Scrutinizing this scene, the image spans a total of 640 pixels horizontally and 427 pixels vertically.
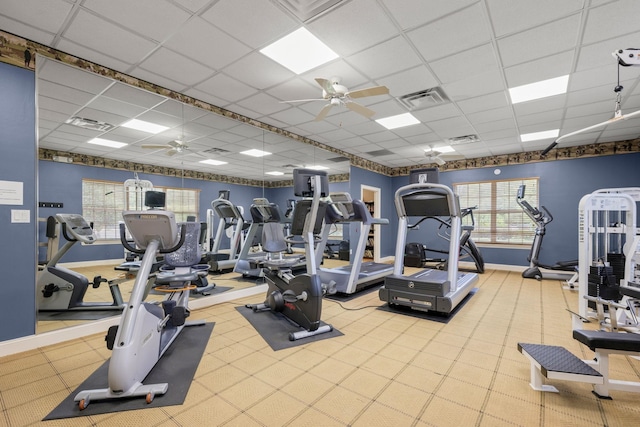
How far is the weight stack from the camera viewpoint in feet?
10.3

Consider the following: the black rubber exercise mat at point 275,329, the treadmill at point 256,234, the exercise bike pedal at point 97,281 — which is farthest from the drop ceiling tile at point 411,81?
the exercise bike pedal at point 97,281

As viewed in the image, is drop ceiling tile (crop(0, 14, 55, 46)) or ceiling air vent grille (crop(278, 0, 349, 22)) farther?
drop ceiling tile (crop(0, 14, 55, 46))

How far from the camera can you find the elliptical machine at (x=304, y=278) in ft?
9.93

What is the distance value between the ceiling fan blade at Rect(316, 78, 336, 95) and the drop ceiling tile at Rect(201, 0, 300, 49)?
624mm

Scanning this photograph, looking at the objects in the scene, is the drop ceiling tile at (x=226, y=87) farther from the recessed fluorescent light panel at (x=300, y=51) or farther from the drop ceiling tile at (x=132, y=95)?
the recessed fluorescent light panel at (x=300, y=51)

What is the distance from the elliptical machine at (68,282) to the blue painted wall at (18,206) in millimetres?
150

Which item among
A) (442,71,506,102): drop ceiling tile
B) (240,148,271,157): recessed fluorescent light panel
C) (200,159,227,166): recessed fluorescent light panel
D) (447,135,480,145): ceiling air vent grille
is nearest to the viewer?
(442,71,506,102): drop ceiling tile

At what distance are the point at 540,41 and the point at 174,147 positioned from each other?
15.9ft

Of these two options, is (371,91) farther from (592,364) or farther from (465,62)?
(592,364)

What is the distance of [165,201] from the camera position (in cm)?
396

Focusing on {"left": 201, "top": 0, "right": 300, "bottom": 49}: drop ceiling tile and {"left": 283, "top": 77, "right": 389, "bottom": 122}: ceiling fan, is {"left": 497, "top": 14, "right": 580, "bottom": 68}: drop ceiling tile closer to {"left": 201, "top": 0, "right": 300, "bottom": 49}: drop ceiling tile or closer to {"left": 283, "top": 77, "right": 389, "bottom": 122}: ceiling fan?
{"left": 283, "top": 77, "right": 389, "bottom": 122}: ceiling fan

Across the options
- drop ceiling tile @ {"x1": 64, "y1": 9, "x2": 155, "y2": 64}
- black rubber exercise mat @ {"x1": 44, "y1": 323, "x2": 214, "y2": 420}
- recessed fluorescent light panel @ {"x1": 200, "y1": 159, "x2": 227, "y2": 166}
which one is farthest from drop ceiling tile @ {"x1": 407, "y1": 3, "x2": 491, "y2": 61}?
recessed fluorescent light panel @ {"x1": 200, "y1": 159, "x2": 227, "y2": 166}

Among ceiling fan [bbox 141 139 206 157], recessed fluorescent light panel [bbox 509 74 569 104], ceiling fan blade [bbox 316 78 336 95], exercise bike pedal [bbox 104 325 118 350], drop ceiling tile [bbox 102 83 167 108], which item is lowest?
exercise bike pedal [bbox 104 325 118 350]

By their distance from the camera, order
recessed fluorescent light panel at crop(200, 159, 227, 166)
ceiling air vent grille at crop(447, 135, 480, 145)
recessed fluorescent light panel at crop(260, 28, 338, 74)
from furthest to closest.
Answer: ceiling air vent grille at crop(447, 135, 480, 145) < recessed fluorescent light panel at crop(200, 159, 227, 166) < recessed fluorescent light panel at crop(260, 28, 338, 74)
